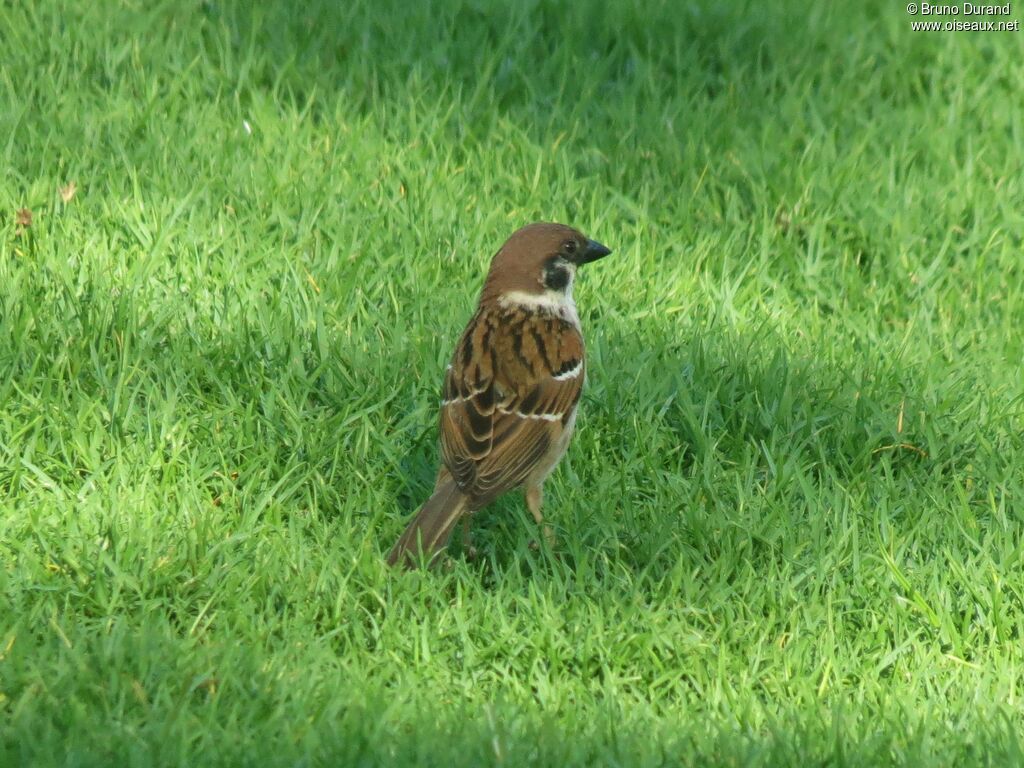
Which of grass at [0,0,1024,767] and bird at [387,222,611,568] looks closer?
grass at [0,0,1024,767]

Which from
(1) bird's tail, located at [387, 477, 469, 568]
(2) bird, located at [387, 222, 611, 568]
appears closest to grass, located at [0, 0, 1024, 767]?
(1) bird's tail, located at [387, 477, 469, 568]

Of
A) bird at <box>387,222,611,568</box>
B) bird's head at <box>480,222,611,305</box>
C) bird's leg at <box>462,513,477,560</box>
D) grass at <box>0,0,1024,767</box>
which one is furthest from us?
bird's head at <box>480,222,611,305</box>

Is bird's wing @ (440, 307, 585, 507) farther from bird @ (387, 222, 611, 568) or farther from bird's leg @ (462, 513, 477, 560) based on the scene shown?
bird's leg @ (462, 513, 477, 560)

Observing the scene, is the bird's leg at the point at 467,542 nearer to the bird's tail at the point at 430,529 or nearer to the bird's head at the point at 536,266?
the bird's tail at the point at 430,529

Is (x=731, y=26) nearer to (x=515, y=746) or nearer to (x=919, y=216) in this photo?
(x=919, y=216)

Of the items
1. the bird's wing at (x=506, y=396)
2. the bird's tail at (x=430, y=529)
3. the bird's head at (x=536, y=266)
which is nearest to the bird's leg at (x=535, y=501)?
the bird's wing at (x=506, y=396)

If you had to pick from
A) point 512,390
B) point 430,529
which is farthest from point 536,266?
point 430,529

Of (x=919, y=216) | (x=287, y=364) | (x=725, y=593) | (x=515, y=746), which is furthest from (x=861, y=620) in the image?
(x=919, y=216)

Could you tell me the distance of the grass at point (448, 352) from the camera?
426cm

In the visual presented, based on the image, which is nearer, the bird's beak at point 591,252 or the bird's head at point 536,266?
the bird's head at point 536,266

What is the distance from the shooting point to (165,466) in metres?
5.11

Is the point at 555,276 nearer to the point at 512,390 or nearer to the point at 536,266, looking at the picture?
the point at 536,266

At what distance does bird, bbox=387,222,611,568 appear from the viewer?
4.84 metres

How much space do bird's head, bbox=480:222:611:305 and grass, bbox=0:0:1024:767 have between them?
0.48 metres
